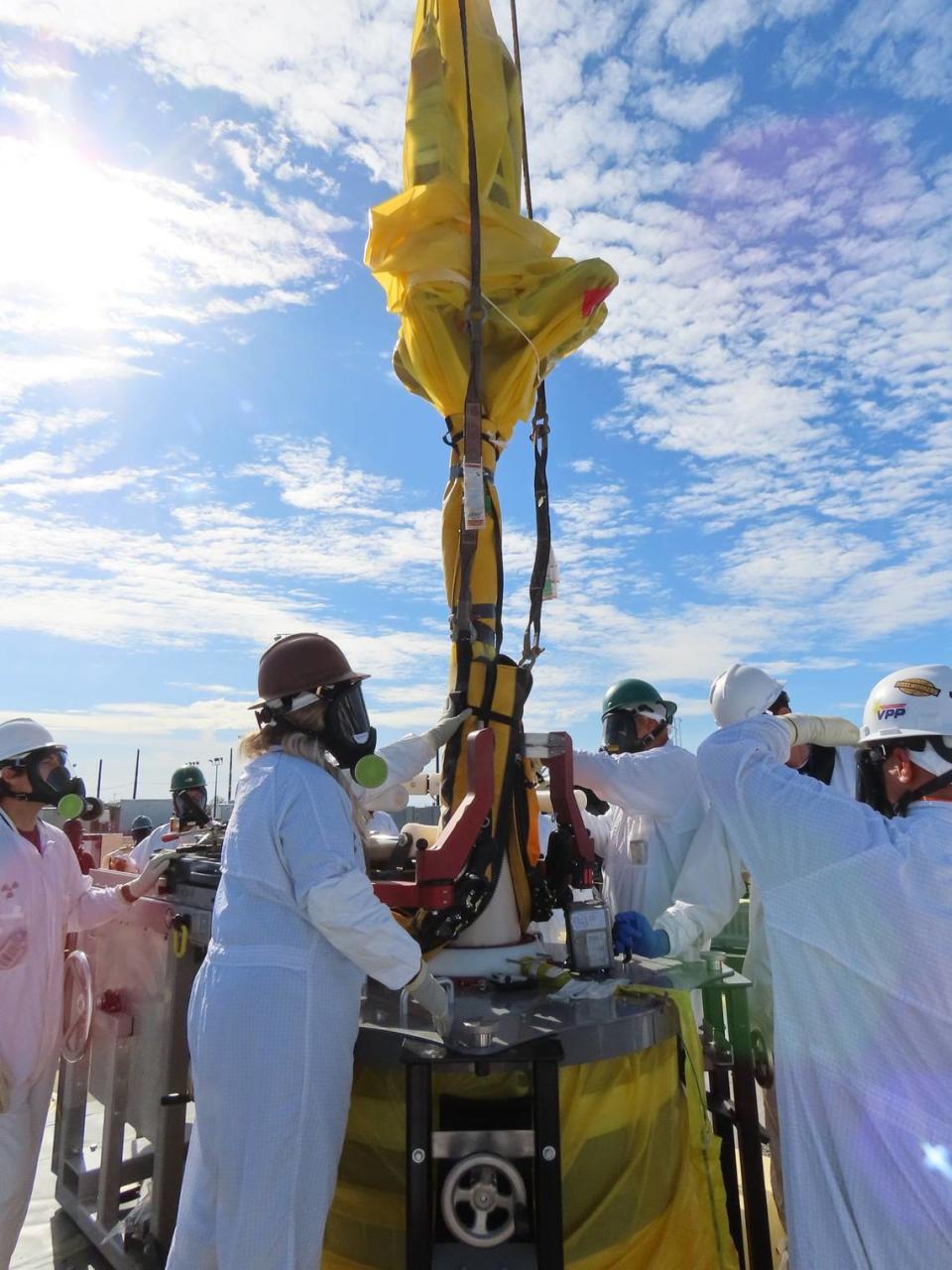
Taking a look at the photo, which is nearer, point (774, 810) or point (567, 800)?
point (774, 810)

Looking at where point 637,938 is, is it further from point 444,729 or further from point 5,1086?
point 5,1086

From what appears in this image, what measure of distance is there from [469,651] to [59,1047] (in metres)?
2.40

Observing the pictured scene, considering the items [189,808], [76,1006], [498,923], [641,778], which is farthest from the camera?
[189,808]

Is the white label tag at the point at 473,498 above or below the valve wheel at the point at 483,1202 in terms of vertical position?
above

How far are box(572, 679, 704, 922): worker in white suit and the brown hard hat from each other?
3.79 ft

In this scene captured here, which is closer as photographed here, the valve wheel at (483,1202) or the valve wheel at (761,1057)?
the valve wheel at (483,1202)

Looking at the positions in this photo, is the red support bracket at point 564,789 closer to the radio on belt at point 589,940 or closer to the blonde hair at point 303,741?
the radio on belt at point 589,940

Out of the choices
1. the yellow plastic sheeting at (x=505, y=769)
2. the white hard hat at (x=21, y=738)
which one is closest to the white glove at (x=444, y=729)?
the yellow plastic sheeting at (x=505, y=769)

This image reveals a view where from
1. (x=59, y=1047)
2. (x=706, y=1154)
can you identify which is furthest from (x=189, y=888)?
(x=706, y=1154)

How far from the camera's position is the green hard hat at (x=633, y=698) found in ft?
11.9

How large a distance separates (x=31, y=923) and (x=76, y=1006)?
489 millimetres

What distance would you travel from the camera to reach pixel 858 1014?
1.89 metres

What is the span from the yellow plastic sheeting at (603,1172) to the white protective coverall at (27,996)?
1438 millimetres

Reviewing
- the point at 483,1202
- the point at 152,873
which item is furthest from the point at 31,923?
the point at 483,1202
